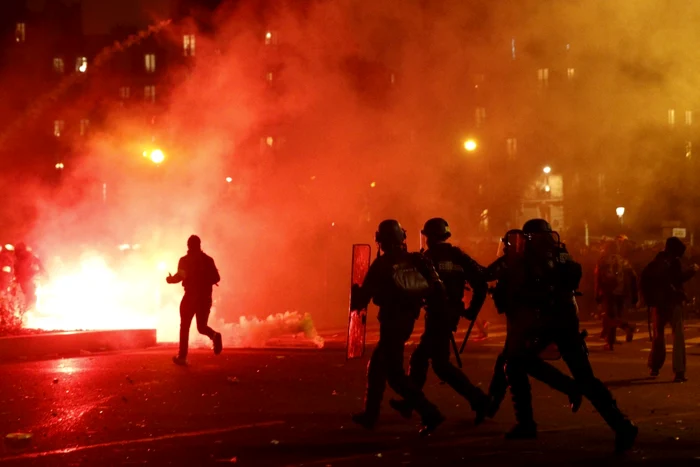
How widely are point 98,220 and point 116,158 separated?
69.8 inches

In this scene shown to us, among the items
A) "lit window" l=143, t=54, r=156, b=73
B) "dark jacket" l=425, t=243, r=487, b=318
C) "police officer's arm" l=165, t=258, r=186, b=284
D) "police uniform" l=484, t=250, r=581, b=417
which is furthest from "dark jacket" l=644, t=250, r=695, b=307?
"lit window" l=143, t=54, r=156, b=73

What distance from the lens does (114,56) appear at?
63.6m

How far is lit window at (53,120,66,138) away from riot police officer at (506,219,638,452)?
45920 mm

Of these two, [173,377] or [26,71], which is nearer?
[173,377]

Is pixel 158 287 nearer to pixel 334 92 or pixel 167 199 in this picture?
pixel 167 199

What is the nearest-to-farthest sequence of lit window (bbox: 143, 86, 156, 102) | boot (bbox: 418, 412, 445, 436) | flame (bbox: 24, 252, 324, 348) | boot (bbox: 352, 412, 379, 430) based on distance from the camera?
boot (bbox: 418, 412, 445, 436) → boot (bbox: 352, 412, 379, 430) → flame (bbox: 24, 252, 324, 348) → lit window (bbox: 143, 86, 156, 102)

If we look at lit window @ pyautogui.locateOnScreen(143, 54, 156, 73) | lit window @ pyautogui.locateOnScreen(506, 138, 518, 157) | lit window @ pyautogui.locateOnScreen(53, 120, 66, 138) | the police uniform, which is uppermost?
lit window @ pyautogui.locateOnScreen(143, 54, 156, 73)

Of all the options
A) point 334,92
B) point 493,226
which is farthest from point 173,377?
point 493,226

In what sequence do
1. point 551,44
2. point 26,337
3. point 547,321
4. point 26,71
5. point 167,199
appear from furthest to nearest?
point 26,71, point 167,199, point 551,44, point 26,337, point 547,321

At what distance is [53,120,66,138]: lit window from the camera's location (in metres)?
50.6

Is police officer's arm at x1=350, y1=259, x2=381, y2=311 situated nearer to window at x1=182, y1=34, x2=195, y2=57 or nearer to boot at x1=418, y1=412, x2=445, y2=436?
boot at x1=418, y1=412, x2=445, y2=436

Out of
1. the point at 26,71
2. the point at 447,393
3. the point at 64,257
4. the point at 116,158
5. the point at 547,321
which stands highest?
the point at 26,71

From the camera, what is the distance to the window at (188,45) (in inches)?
739

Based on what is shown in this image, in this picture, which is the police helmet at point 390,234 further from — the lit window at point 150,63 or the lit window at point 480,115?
the lit window at point 150,63
